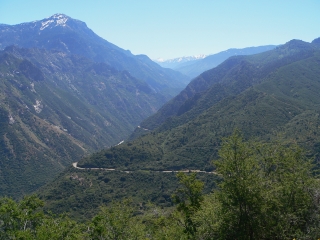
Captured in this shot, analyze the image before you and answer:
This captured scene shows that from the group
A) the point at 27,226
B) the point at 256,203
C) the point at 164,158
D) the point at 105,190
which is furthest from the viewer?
the point at 164,158

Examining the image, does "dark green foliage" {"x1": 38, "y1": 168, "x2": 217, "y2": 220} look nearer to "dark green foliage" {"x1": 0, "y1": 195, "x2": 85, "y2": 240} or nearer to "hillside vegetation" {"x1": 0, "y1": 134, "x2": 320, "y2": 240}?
"dark green foliage" {"x1": 0, "y1": 195, "x2": 85, "y2": 240}

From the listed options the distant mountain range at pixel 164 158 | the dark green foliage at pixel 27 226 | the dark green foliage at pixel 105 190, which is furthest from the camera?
the distant mountain range at pixel 164 158

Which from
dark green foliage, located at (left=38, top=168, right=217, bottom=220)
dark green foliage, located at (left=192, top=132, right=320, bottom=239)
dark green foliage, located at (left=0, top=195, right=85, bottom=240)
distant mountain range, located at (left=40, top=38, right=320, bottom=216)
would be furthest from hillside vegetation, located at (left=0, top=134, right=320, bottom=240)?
dark green foliage, located at (left=38, top=168, right=217, bottom=220)

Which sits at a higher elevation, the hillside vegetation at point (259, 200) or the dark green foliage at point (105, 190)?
the hillside vegetation at point (259, 200)

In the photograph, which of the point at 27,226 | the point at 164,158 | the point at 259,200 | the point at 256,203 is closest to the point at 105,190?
the point at 164,158

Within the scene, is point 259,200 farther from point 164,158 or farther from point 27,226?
point 164,158

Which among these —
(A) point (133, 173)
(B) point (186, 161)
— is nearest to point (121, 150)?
(A) point (133, 173)

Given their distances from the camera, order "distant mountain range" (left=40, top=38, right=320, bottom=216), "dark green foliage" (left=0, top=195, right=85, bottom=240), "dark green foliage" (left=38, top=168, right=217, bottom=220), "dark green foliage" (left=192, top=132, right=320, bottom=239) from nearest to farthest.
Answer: "dark green foliage" (left=192, top=132, right=320, bottom=239) < "dark green foliage" (left=0, top=195, right=85, bottom=240) < "dark green foliage" (left=38, top=168, right=217, bottom=220) < "distant mountain range" (left=40, top=38, right=320, bottom=216)

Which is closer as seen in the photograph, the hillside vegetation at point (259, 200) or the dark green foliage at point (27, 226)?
the hillside vegetation at point (259, 200)

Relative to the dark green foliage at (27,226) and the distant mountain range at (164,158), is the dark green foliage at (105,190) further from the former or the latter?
the dark green foliage at (27,226)

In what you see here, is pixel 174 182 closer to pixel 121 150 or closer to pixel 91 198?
pixel 91 198

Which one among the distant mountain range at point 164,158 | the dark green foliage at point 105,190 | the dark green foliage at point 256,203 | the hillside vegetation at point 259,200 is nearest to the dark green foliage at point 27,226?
the hillside vegetation at point 259,200

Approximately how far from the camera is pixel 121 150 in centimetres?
19288

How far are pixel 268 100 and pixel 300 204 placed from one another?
186 meters
